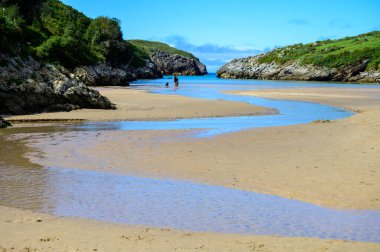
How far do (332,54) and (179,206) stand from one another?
343 feet

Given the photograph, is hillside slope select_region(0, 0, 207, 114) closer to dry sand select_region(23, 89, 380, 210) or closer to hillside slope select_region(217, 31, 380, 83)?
dry sand select_region(23, 89, 380, 210)

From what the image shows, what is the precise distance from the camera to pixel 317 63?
106 m

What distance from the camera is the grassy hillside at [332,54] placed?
99.7 metres

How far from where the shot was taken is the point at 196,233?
755 centimetres

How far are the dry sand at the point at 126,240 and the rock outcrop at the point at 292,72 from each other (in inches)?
3547

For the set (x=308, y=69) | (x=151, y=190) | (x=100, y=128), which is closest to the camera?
(x=151, y=190)

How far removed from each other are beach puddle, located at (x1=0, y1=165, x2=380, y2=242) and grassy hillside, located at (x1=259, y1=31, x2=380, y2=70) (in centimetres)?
9293

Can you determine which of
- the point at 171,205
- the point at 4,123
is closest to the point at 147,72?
the point at 4,123

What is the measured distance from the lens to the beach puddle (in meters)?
7.91

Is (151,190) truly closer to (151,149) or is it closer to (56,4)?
(151,149)

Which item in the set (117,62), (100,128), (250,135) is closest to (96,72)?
(117,62)

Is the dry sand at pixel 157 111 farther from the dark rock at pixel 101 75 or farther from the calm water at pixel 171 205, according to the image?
the dark rock at pixel 101 75

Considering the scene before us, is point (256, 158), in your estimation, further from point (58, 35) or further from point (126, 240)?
point (58, 35)

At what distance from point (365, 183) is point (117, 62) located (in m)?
83.2
